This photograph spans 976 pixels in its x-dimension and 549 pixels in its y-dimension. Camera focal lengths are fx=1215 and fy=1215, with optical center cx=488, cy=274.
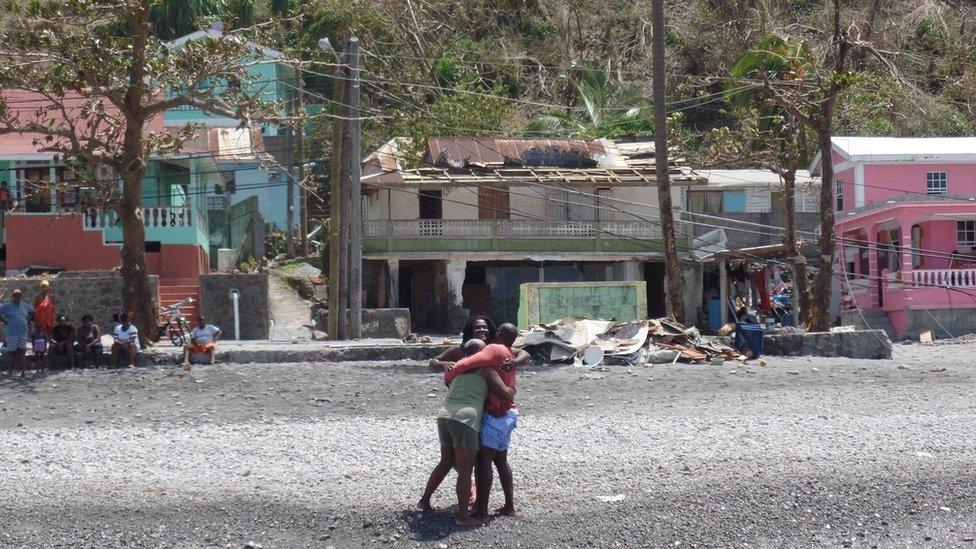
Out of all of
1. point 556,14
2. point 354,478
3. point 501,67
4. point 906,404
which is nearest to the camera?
point 354,478

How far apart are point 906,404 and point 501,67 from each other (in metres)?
37.5

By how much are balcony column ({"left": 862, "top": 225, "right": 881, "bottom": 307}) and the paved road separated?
1652 centimetres

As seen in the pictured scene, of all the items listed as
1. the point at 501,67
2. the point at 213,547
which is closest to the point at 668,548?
the point at 213,547

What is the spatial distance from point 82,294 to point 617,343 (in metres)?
12.1

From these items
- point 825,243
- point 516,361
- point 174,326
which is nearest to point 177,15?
point 174,326

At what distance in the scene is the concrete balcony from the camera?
33.9 m

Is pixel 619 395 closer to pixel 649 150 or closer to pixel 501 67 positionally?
pixel 649 150

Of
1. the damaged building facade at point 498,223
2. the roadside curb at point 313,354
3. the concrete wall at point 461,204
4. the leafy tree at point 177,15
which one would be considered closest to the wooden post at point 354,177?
the roadside curb at point 313,354

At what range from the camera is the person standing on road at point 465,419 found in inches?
376

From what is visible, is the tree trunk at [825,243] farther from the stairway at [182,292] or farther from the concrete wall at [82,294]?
the concrete wall at [82,294]

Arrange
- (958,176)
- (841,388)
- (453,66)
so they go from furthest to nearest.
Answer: (453,66) < (958,176) < (841,388)

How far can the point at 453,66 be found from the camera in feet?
157

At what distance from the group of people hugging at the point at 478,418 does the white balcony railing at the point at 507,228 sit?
23976mm

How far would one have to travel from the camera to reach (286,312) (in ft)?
108
